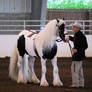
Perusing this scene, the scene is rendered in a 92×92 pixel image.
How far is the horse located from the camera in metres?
5.57

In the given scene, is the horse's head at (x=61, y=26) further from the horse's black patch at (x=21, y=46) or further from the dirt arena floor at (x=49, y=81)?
the horse's black patch at (x=21, y=46)

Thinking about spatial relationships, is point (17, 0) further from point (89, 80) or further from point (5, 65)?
point (89, 80)

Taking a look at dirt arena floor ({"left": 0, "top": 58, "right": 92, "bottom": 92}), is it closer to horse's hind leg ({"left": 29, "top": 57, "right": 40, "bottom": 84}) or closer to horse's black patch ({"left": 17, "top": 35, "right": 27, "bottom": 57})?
horse's hind leg ({"left": 29, "top": 57, "right": 40, "bottom": 84})

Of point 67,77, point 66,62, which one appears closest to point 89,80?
point 67,77

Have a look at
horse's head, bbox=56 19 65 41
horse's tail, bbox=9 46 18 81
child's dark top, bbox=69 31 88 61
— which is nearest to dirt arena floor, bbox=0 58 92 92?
horse's tail, bbox=9 46 18 81

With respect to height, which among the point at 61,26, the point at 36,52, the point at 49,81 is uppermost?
the point at 61,26

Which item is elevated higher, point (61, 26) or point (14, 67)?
point (61, 26)

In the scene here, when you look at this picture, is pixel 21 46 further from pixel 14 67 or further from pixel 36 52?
pixel 36 52

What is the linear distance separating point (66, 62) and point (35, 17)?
240 inches

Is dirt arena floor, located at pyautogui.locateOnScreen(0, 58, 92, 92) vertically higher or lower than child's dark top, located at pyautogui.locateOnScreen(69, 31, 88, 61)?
lower

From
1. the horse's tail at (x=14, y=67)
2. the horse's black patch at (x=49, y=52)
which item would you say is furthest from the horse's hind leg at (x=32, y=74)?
the horse's black patch at (x=49, y=52)

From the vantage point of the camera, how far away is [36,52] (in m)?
5.87

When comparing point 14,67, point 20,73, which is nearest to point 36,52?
point 20,73

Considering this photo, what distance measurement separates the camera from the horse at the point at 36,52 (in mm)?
5574
